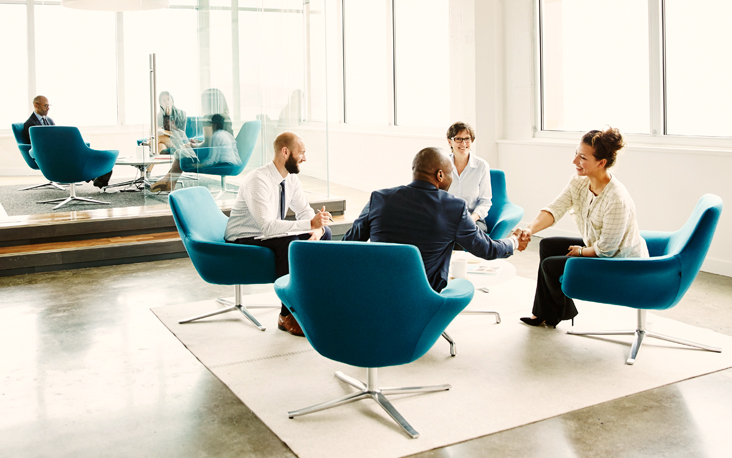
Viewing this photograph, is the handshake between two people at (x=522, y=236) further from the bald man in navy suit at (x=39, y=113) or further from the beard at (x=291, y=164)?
the bald man in navy suit at (x=39, y=113)

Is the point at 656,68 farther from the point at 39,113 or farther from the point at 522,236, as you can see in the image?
the point at 39,113

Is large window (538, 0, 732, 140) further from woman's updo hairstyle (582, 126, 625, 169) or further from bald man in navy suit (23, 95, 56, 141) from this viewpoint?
bald man in navy suit (23, 95, 56, 141)

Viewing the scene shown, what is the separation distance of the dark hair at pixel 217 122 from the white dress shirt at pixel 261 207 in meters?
2.89

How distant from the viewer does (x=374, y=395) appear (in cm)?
302

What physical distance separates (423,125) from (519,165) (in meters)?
2.33

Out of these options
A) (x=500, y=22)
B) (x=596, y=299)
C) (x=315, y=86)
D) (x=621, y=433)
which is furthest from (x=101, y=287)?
(x=500, y=22)

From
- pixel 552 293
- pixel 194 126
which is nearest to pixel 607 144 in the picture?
pixel 552 293

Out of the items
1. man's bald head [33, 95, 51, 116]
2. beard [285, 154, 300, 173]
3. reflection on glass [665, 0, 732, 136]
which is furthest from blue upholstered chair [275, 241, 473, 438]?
man's bald head [33, 95, 51, 116]

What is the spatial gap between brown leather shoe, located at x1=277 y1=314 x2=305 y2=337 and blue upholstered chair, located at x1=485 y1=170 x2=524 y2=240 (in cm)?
152

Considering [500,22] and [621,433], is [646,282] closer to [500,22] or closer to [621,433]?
[621,433]

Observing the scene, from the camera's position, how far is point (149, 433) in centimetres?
281

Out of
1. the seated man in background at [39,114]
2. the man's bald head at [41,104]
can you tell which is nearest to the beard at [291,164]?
the seated man in background at [39,114]

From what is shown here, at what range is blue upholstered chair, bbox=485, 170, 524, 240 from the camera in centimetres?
477

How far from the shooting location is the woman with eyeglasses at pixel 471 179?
15.6 ft
